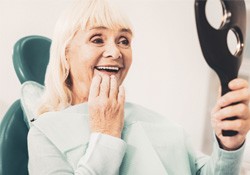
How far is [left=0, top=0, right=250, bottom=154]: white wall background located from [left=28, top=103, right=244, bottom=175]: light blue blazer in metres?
0.80

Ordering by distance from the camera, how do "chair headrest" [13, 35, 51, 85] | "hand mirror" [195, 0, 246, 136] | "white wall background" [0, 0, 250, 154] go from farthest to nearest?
"white wall background" [0, 0, 250, 154] < "chair headrest" [13, 35, 51, 85] < "hand mirror" [195, 0, 246, 136]

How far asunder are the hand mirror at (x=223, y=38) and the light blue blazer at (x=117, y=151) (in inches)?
9.1

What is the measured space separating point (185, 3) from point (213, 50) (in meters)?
1.26

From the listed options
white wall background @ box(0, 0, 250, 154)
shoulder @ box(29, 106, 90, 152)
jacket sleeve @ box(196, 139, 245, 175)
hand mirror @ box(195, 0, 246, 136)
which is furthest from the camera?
white wall background @ box(0, 0, 250, 154)

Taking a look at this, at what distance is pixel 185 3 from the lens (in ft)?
5.48

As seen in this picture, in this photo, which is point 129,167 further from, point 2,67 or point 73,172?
point 2,67

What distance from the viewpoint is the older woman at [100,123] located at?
720mm

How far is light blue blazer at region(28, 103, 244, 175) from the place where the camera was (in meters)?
0.71

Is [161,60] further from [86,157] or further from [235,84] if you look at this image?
[235,84]

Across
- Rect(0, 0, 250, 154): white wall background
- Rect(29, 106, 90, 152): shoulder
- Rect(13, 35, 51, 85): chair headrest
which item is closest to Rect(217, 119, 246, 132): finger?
Rect(29, 106, 90, 152): shoulder

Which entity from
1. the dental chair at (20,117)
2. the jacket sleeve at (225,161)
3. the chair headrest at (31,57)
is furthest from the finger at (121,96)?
the chair headrest at (31,57)

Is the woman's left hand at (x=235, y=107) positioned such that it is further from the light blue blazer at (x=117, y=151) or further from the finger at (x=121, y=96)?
the finger at (x=121, y=96)

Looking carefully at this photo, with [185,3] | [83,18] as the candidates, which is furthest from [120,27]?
[185,3]

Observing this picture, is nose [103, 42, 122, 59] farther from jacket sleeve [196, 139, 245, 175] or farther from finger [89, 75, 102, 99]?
jacket sleeve [196, 139, 245, 175]
